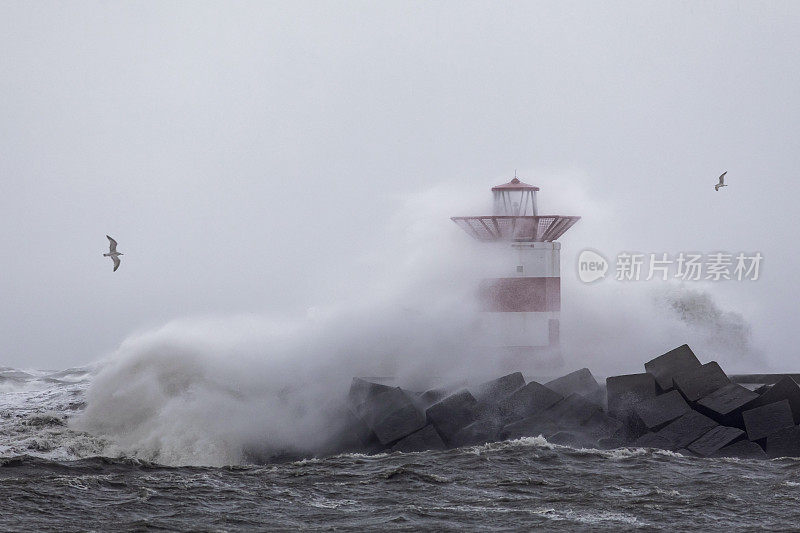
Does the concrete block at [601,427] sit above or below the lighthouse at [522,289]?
below

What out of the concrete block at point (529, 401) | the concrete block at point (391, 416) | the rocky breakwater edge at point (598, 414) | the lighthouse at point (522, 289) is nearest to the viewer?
the rocky breakwater edge at point (598, 414)

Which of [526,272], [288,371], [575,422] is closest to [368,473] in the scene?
[575,422]

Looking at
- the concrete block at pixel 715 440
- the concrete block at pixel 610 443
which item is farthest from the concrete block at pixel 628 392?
the concrete block at pixel 715 440

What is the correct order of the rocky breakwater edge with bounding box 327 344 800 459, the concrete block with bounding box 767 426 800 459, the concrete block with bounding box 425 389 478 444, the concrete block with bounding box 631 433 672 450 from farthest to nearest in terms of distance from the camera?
the concrete block with bounding box 425 389 478 444 < the concrete block with bounding box 631 433 672 450 < the rocky breakwater edge with bounding box 327 344 800 459 < the concrete block with bounding box 767 426 800 459

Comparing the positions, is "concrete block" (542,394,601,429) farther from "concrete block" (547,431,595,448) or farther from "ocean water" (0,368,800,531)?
"ocean water" (0,368,800,531)

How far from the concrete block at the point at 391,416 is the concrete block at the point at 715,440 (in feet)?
12.1

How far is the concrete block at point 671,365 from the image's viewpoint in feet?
49.7

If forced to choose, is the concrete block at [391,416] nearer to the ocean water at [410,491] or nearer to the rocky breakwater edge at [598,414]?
the rocky breakwater edge at [598,414]

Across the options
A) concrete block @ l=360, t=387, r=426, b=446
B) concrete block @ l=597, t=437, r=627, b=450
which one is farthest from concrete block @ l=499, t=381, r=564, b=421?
concrete block @ l=360, t=387, r=426, b=446

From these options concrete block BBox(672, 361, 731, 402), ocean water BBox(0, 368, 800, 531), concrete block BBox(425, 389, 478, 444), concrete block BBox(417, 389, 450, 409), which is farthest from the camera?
concrete block BBox(417, 389, 450, 409)

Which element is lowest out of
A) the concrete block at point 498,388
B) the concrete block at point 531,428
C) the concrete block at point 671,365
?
the concrete block at point 531,428

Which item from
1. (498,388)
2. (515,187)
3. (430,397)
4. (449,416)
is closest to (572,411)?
(498,388)

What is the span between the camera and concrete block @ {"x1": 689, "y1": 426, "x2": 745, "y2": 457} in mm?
13734

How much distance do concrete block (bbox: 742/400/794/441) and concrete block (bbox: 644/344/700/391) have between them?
4.34 ft
